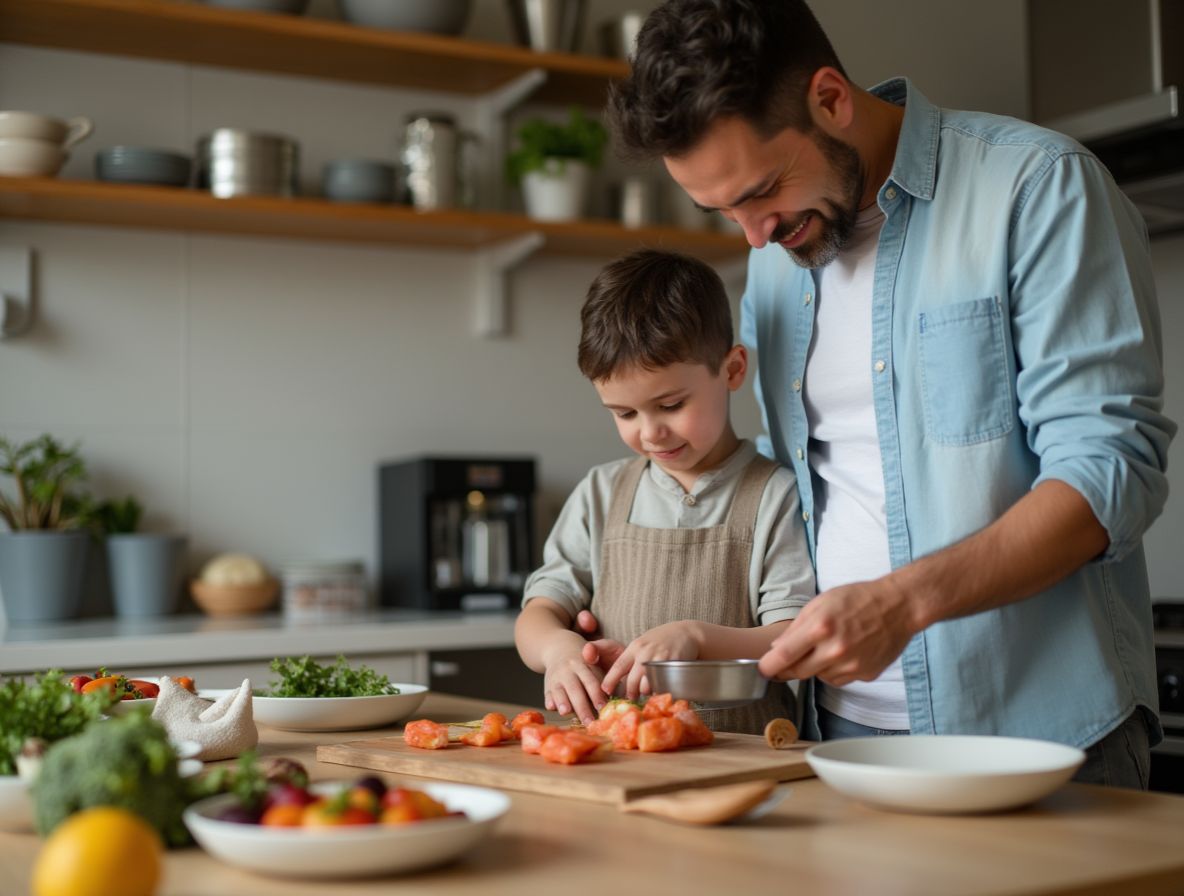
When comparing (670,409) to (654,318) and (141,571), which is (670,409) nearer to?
(654,318)

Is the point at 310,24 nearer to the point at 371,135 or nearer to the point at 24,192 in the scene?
the point at 371,135

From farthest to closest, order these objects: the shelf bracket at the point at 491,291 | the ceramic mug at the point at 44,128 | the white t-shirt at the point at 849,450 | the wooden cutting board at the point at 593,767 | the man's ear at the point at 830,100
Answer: the shelf bracket at the point at 491,291, the ceramic mug at the point at 44,128, the white t-shirt at the point at 849,450, the man's ear at the point at 830,100, the wooden cutting board at the point at 593,767

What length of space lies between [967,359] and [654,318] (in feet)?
1.42

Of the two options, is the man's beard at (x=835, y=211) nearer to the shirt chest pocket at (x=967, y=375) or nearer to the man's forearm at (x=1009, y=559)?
the shirt chest pocket at (x=967, y=375)

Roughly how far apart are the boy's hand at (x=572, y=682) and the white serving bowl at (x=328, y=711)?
0.17m

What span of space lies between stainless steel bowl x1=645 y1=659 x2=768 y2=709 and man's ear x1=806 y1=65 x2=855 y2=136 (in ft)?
2.03

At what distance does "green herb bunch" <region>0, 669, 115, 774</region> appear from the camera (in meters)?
1.05

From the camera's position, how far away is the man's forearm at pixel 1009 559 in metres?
→ 1.22

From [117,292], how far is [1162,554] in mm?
2718

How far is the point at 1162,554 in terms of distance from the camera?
134 inches

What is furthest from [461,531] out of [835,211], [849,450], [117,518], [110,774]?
[110,774]

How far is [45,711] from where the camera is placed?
3.51ft

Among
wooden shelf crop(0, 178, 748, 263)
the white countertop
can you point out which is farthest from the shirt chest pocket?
the white countertop

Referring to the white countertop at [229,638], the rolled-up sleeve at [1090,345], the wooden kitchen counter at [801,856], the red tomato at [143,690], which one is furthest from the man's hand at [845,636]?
the white countertop at [229,638]
